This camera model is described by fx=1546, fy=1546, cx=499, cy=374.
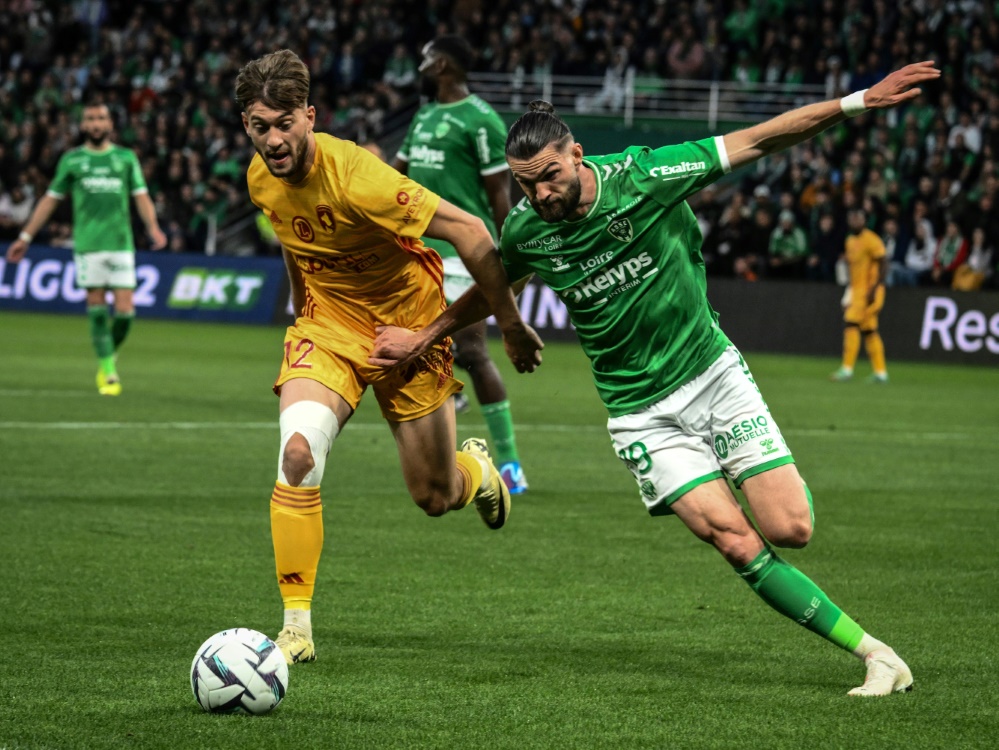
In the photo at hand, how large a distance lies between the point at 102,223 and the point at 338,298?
9.60 m

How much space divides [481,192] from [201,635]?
4.66 m

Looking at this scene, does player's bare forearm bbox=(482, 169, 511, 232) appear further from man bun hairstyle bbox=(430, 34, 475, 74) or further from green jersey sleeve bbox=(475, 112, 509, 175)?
man bun hairstyle bbox=(430, 34, 475, 74)

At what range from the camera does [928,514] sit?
9.23 meters

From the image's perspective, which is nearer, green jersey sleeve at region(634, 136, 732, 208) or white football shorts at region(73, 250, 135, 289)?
green jersey sleeve at region(634, 136, 732, 208)

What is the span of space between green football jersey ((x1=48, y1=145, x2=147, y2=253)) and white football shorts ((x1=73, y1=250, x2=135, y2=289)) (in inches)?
2.5

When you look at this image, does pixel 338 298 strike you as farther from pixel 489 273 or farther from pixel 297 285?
pixel 489 273

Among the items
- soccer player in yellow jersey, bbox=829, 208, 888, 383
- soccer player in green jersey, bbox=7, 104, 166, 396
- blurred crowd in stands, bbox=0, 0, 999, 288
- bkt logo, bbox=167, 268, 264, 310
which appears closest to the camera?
soccer player in green jersey, bbox=7, 104, 166, 396

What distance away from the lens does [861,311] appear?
66.9ft

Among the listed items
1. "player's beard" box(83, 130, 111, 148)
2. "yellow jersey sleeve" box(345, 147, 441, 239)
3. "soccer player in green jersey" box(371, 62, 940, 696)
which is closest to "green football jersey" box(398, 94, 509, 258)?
"yellow jersey sleeve" box(345, 147, 441, 239)

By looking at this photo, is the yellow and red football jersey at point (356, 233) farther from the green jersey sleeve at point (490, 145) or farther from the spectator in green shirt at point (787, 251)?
the spectator in green shirt at point (787, 251)

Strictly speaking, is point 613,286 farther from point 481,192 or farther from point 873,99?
point 481,192

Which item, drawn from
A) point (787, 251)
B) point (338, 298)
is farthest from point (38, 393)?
point (787, 251)

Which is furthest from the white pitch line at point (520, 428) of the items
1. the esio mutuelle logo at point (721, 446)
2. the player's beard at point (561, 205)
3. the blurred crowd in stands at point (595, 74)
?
the blurred crowd in stands at point (595, 74)

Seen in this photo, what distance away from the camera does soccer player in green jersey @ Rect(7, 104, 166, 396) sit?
585 inches
